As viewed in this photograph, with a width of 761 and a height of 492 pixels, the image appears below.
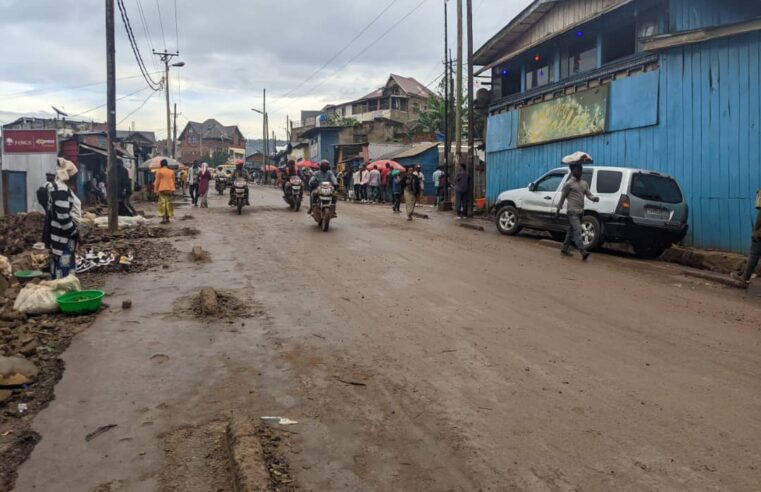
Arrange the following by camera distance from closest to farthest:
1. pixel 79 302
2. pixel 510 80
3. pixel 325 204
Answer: pixel 79 302, pixel 325 204, pixel 510 80

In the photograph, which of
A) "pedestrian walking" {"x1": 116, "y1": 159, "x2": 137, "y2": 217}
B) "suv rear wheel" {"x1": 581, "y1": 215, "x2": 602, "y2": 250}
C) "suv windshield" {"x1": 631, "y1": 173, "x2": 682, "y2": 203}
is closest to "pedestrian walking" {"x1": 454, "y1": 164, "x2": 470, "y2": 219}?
"suv rear wheel" {"x1": 581, "y1": 215, "x2": 602, "y2": 250}

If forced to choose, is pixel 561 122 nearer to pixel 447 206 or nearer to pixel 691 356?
pixel 447 206

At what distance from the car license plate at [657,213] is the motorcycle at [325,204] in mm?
6793

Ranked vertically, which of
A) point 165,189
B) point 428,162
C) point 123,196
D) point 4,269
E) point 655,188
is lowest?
point 4,269

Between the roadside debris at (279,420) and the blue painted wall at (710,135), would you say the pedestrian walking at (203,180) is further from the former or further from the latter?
the roadside debris at (279,420)

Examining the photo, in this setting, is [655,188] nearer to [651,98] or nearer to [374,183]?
[651,98]

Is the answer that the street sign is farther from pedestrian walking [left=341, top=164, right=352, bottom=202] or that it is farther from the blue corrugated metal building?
pedestrian walking [left=341, top=164, right=352, bottom=202]

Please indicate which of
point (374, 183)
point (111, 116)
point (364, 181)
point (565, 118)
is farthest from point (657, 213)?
point (364, 181)

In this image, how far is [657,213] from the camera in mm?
11828

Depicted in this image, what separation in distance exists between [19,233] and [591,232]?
12478 mm

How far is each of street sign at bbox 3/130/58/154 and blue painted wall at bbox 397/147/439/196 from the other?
842 inches

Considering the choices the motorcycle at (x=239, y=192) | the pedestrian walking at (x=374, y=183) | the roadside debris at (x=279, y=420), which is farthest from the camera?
the pedestrian walking at (x=374, y=183)

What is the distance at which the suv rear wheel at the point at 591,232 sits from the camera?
485 inches

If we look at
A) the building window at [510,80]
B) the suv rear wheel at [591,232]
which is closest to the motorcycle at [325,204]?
the suv rear wheel at [591,232]
